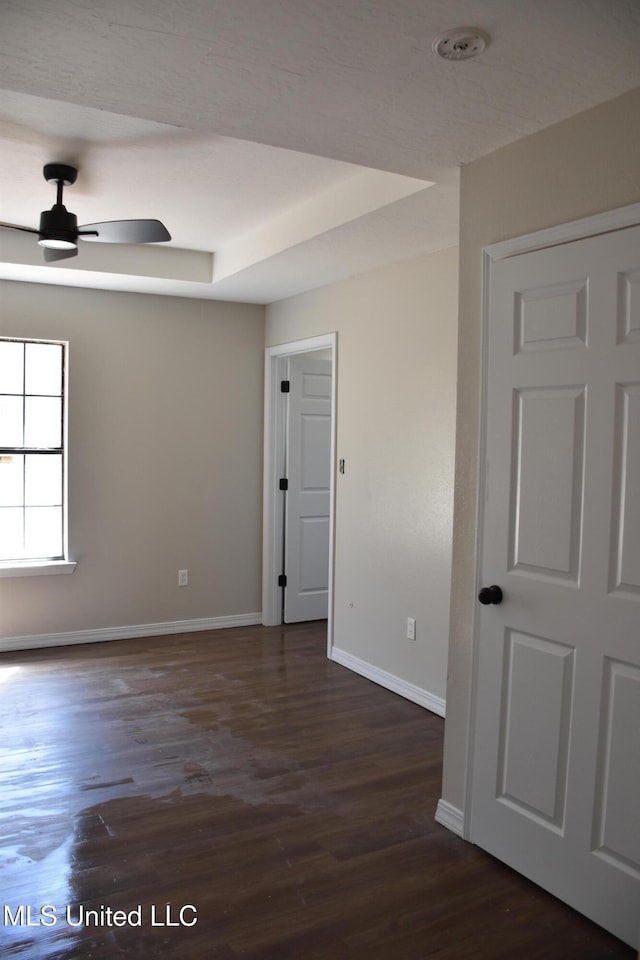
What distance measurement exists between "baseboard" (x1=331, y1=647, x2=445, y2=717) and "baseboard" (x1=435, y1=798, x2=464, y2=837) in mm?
1093

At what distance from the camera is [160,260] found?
191 inches

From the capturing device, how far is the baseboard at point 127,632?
5.09 metres

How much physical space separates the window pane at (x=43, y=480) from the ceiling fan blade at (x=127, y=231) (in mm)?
2106

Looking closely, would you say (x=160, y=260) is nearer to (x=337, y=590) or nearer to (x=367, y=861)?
(x=337, y=590)

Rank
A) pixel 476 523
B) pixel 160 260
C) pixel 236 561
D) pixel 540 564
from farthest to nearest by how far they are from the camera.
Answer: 1. pixel 236 561
2. pixel 160 260
3. pixel 476 523
4. pixel 540 564

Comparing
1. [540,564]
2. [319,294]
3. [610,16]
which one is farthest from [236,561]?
[610,16]

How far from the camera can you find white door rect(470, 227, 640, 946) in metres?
2.17

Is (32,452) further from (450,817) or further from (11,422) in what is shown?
(450,817)

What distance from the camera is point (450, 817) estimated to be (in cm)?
281

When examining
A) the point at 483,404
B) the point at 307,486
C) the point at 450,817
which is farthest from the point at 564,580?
the point at 307,486

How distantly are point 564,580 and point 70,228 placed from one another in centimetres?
255

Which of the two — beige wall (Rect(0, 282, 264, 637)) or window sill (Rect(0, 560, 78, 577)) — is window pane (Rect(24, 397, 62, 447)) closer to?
beige wall (Rect(0, 282, 264, 637))

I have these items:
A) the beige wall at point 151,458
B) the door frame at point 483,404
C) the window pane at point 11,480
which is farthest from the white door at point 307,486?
the door frame at point 483,404

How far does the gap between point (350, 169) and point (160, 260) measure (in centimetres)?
193
